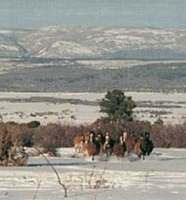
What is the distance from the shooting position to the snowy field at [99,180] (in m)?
15.1

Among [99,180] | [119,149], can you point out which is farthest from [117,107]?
[99,180]

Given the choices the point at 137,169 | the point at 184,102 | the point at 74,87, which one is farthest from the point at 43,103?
the point at 137,169

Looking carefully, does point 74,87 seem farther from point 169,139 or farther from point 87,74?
point 169,139

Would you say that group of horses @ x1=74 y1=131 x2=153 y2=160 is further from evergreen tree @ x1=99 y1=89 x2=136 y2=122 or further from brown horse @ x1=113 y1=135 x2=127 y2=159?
evergreen tree @ x1=99 y1=89 x2=136 y2=122

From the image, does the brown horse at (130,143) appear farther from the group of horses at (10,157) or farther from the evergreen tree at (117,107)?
the evergreen tree at (117,107)

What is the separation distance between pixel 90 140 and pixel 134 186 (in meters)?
9.47

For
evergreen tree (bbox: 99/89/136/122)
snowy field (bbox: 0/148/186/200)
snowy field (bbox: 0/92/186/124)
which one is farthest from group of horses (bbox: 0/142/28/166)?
snowy field (bbox: 0/92/186/124)

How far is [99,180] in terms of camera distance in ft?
55.2

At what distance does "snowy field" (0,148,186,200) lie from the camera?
594 inches

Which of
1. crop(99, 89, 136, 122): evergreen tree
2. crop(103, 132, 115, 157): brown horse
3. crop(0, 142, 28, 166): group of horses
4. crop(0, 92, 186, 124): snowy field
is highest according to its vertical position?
crop(0, 142, 28, 166): group of horses

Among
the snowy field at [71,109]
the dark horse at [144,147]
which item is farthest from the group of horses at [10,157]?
the snowy field at [71,109]

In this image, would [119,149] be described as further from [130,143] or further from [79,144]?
[79,144]

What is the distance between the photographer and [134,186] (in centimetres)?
1672

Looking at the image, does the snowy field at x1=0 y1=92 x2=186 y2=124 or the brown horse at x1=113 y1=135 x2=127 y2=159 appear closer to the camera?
the brown horse at x1=113 y1=135 x2=127 y2=159
